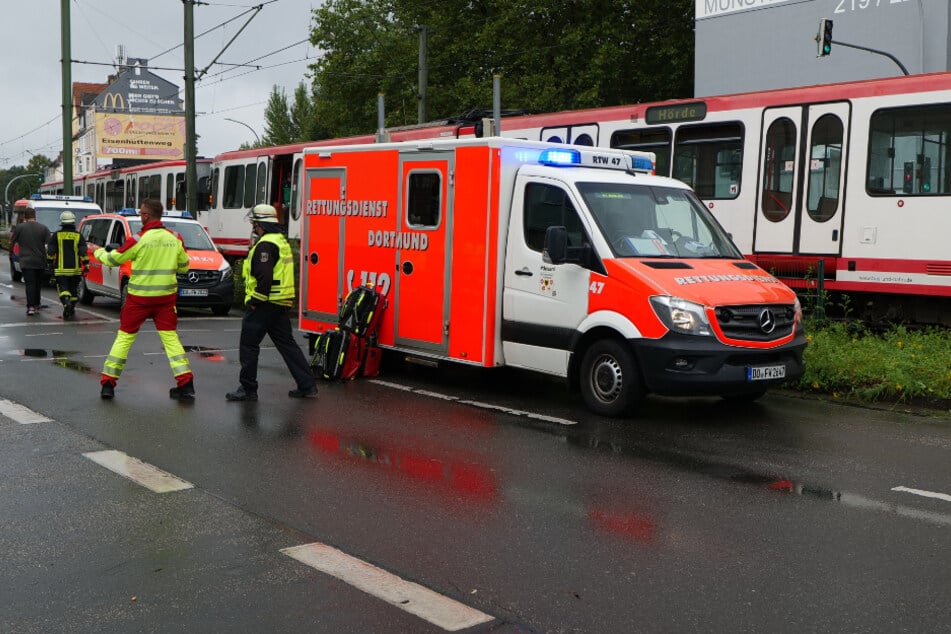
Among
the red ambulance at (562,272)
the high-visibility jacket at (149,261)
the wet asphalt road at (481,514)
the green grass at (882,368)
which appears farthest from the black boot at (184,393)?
the green grass at (882,368)

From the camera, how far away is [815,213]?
46.6 feet

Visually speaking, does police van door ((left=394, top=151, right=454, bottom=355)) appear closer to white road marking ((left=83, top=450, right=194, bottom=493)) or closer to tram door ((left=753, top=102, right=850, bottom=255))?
white road marking ((left=83, top=450, right=194, bottom=493))

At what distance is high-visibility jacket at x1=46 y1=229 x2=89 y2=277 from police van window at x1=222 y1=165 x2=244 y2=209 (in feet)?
31.0

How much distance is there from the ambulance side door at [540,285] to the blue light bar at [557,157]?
10.5 inches

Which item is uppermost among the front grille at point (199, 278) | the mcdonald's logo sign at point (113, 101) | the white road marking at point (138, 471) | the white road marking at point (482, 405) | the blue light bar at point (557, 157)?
the mcdonald's logo sign at point (113, 101)

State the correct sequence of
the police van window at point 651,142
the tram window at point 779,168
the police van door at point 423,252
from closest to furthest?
the police van door at point 423,252 → the tram window at point 779,168 → the police van window at point 651,142

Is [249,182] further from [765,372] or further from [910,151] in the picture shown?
[765,372]

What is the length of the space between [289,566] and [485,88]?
31.9 m

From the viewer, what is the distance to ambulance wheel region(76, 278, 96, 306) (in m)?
20.6

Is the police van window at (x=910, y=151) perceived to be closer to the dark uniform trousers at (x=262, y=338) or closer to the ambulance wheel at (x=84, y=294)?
the dark uniform trousers at (x=262, y=338)

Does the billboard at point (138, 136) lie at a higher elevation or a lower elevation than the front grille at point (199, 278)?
higher

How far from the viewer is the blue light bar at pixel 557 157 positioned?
33.0 feet

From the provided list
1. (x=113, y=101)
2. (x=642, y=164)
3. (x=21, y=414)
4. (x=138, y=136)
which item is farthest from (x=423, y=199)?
(x=113, y=101)

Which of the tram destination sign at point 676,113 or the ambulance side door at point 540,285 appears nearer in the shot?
the ambulance side door at point 540,285
